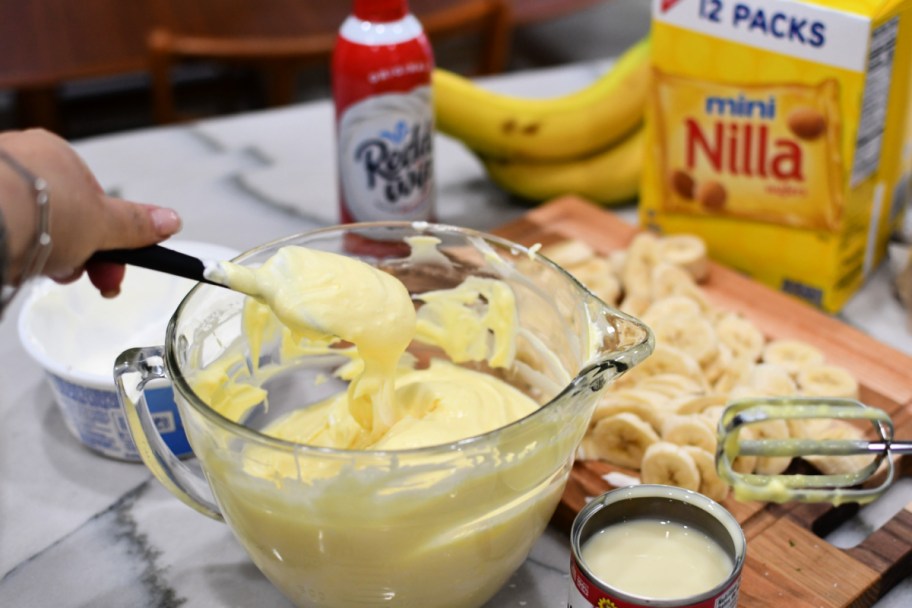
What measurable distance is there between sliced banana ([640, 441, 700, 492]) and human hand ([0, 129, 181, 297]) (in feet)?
1.79

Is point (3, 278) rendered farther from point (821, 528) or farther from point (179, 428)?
point (821, 528)

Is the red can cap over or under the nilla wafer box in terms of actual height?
over

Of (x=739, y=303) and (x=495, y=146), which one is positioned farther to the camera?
(x=495, y=146)

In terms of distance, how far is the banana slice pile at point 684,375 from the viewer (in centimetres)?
107

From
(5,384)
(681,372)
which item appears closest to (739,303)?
(681,372)

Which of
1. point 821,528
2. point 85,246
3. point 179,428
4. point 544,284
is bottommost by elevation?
point 821,528

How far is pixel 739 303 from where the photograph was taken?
4.66 feet

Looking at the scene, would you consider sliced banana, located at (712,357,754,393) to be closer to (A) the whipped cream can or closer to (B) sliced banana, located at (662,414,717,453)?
(B) sliced banana, located at (662,414,717,453)

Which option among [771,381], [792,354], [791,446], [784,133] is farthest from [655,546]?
[784,133]

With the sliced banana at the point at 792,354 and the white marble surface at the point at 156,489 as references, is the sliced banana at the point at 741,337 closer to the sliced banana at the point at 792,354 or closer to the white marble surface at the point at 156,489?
the sliced banana at the point at 792,354

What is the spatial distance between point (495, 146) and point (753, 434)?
0.75m

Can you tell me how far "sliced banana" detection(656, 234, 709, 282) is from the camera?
4.68ft

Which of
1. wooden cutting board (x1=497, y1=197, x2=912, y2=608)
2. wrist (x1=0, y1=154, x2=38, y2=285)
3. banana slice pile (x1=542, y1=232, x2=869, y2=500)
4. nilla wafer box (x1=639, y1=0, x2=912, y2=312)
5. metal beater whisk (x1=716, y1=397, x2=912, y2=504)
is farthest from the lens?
nilla wafer box (x1=639, y1=0, x2=912, y2=312)

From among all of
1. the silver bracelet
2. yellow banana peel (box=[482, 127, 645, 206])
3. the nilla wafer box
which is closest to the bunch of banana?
yellow banana peel (box=[482, 127, 645, 206])
